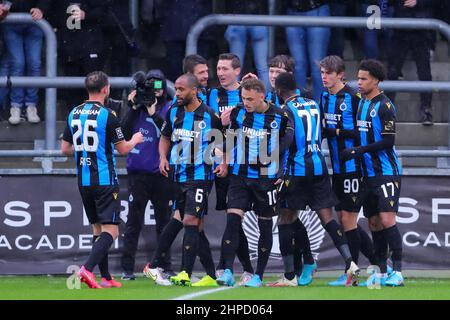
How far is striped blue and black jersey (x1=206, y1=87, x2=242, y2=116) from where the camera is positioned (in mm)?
11133

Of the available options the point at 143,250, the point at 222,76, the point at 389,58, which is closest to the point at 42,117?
the point at 143,250

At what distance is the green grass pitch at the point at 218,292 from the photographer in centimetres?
947

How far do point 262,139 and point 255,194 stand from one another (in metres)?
0.49

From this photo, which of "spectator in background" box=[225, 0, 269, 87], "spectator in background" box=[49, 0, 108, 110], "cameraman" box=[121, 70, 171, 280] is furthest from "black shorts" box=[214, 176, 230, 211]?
"spectator in background" box=[49, 0, 108, 110]

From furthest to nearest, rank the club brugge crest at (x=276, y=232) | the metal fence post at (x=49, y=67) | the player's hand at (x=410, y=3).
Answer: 1. the player's hand at (x=410, y=3)
2. the club brugge crest at (x=276, y=232)
3. the metal fence post at (x=49, y=67)

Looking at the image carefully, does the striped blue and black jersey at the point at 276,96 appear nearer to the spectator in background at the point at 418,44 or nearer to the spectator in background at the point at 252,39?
the spectator in background at the point at 252,39

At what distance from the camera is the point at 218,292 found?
32.3 ft

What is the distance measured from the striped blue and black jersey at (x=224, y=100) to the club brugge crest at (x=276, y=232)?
1.63 m

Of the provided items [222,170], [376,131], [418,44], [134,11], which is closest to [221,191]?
[222,170]

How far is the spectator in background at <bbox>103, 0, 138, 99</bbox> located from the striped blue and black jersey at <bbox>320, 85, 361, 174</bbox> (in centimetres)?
289

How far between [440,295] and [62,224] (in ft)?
13.6

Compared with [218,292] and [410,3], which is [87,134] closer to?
[218,292]

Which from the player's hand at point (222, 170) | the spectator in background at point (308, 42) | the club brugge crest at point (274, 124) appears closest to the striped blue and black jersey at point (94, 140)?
the player's hand at point (222, 170)

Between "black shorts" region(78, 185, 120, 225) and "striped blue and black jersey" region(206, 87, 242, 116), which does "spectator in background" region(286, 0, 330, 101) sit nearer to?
"striped blue and black jersey" region(206, 87, 242, 116)
